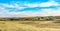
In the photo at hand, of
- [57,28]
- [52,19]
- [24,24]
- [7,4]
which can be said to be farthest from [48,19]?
[7,4]

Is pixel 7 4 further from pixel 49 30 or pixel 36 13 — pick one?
pixel 49 30

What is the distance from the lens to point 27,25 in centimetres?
176

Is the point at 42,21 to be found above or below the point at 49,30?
above

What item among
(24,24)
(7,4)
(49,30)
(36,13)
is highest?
(7,4)

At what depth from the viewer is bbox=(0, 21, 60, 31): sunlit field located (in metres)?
1.71

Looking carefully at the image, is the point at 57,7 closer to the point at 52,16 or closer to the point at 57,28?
the point at 52,16

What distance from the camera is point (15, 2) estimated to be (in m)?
1.74

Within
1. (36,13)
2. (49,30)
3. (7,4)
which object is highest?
(7,4)

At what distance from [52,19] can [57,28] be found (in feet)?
0.43

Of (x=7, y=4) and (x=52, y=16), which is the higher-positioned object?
(x=7, y=4)

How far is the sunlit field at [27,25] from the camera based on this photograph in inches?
67.4

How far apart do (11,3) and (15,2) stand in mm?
54

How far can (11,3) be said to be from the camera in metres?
1.75

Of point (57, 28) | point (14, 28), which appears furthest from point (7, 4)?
point (57, 28)
